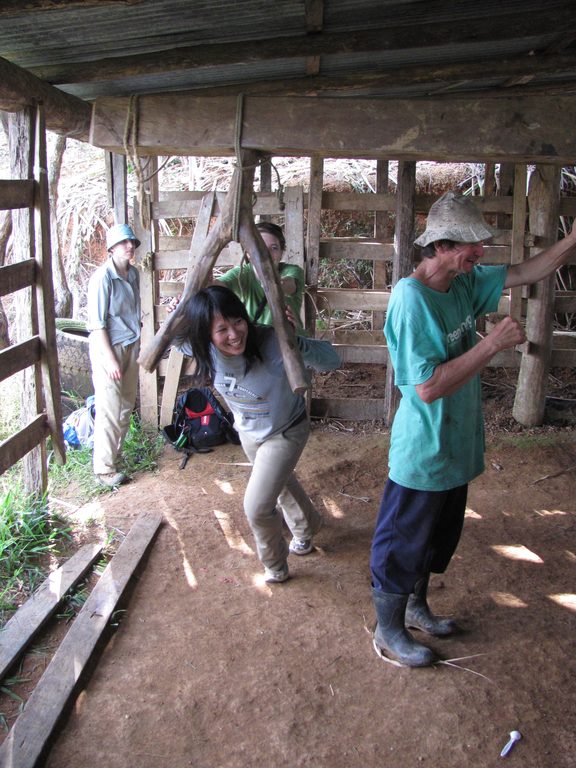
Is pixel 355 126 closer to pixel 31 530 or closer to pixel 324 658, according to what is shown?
pixel 324 658

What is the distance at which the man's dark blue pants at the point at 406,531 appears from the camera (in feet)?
9.32

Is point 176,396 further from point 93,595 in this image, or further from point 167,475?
point 93,595

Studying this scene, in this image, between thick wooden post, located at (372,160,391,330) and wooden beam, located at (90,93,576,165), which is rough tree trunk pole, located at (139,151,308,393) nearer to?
wooden beam, located at (90,93,576,165)

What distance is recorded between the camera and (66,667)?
300cm

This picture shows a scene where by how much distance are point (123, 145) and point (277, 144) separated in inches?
25.4

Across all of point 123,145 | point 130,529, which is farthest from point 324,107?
point 130,529

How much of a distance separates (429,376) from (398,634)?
1315 mm

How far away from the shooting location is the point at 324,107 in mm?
2650

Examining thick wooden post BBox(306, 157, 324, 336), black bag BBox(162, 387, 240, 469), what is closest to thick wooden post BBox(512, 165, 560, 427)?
thick wooden post BBox(306, 157, 324, 336)

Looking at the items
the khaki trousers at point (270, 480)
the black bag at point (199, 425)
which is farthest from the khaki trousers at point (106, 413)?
the khaki trousers at point (270, 480)

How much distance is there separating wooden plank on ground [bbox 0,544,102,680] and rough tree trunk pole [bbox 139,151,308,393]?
5.13ft

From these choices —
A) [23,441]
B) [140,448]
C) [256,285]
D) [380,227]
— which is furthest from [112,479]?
[380,227]

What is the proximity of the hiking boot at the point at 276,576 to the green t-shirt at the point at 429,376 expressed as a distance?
129cm

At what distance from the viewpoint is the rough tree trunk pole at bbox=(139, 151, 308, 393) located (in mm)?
2684
